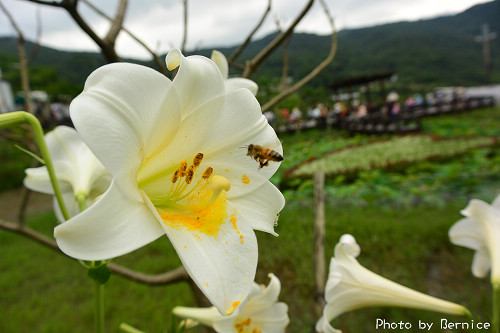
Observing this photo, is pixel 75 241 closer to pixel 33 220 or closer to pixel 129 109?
pixel 129 109

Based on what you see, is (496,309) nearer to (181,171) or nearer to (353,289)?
(353,289)

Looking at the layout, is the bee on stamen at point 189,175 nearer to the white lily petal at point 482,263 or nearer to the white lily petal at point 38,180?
the white lily petal at point 38,180

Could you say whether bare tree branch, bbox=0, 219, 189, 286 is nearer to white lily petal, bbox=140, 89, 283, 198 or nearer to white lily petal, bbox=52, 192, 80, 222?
white lily petal, bbox=52, 192, 80, 222

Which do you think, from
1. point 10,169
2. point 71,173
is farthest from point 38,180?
point 10,169

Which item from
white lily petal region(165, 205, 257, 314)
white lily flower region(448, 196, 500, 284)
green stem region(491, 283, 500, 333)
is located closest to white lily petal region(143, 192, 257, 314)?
white lily petal region(165, 205, 257, 314)

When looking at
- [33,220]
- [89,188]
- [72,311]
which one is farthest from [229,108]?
[33,220]
